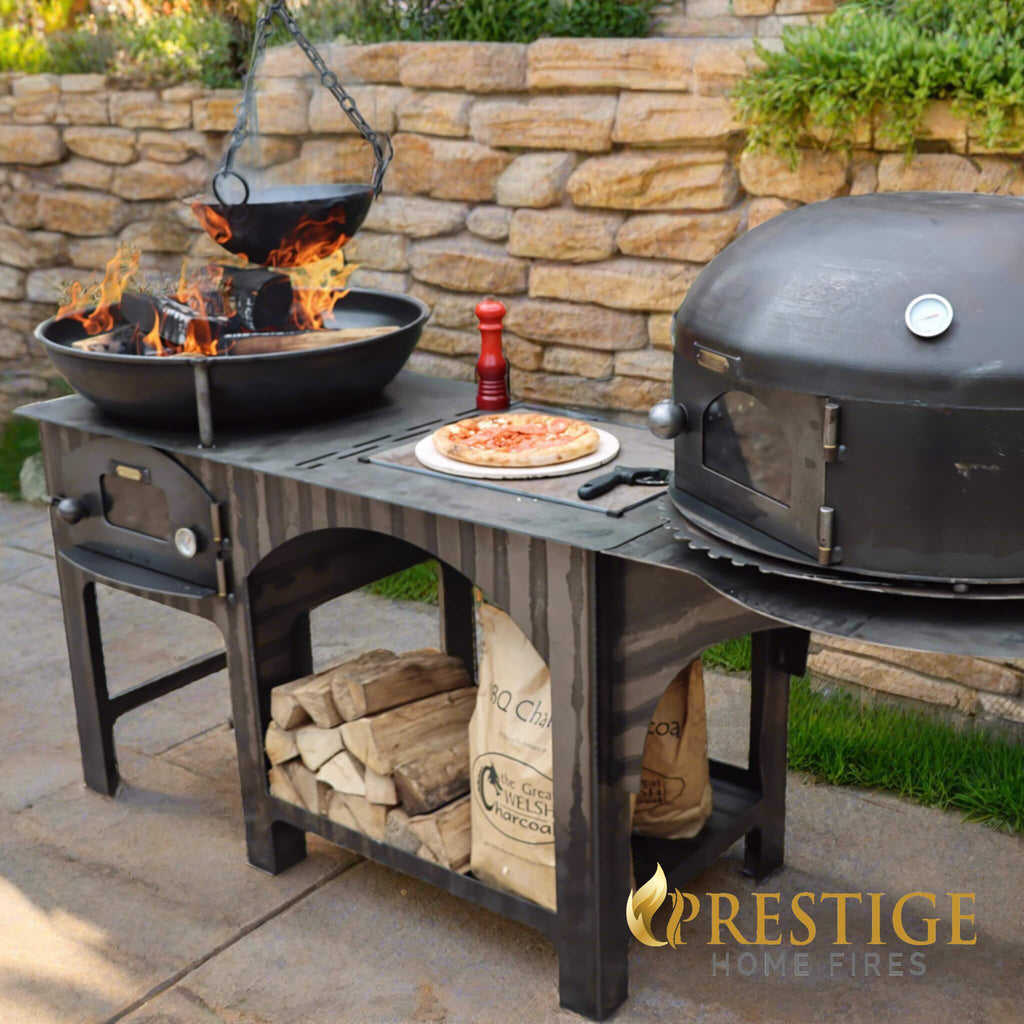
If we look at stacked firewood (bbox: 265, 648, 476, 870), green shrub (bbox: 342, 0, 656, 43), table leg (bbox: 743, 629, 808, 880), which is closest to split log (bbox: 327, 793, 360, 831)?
stacked firewood (bbox: 265, 648, 476, 870)

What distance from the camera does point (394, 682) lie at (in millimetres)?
3020

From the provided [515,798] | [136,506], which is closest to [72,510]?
[136,506]

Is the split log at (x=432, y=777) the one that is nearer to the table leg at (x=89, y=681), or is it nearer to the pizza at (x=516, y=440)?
the pizza at (x=516, y=440)

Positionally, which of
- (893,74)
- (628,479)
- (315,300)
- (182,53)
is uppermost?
(182,53)

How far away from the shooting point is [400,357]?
304 centimetres

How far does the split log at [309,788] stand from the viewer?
9.65 feet

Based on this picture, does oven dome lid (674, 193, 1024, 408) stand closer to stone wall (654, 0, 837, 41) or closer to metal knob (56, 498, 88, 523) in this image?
metal knob (56, 498, 88, 523)

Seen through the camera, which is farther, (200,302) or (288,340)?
(200,302)

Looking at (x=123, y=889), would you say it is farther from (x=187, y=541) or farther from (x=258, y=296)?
(x=258, y=296)

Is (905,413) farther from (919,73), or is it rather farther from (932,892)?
(919,73)

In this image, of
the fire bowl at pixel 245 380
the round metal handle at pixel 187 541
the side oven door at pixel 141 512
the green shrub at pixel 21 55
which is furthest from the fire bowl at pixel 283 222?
the green shrub at pixel 21 55

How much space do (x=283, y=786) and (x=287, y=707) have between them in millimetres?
198

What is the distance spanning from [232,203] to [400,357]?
50 cm

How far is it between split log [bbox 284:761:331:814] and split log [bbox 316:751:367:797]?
0.03 metres
